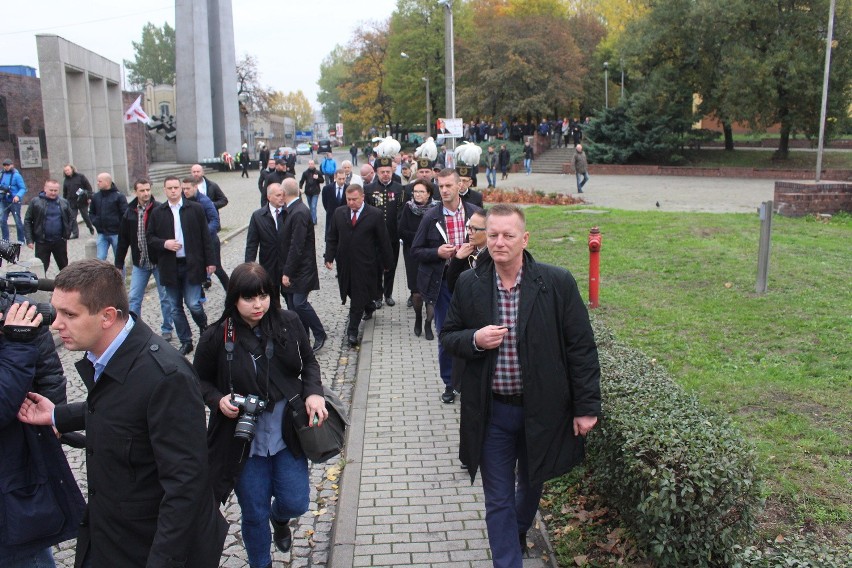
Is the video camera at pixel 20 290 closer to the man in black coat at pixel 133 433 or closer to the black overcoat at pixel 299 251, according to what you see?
the man in black coat at pixel 133 433

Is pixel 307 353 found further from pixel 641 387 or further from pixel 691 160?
pixel 691 160

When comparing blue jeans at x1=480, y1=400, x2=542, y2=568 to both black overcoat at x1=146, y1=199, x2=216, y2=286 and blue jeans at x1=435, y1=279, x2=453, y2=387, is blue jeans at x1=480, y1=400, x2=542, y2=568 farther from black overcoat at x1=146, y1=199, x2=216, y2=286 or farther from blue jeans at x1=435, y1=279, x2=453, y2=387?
black overcoat at x1=146, y1=199, x2=216, y2=286

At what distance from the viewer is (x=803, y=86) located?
115ft

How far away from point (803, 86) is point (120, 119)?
95.1ft

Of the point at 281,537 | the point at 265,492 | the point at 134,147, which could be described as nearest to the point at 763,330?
the point at 281,537

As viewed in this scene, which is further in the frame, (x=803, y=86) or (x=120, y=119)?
(x=803, y=86)

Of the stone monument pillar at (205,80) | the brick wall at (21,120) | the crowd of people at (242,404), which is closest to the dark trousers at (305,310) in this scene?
the crowd of people at (242,404)

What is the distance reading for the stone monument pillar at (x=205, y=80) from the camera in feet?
160

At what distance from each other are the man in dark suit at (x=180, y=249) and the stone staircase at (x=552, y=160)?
3613 centimetres

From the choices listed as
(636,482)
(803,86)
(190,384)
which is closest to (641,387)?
(636,482)

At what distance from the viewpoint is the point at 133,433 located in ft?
9.44

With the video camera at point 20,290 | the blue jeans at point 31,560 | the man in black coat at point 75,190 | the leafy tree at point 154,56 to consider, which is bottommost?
the blue jeans at point 31,560

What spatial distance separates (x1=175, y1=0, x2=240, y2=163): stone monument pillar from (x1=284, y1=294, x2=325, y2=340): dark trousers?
4392 centimetres

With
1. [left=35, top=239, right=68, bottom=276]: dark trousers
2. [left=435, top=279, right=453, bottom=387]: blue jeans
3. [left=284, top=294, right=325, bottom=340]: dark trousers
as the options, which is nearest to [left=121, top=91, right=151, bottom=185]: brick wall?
[left=35, top=239, right=68, bottom=276]: dark trousers
